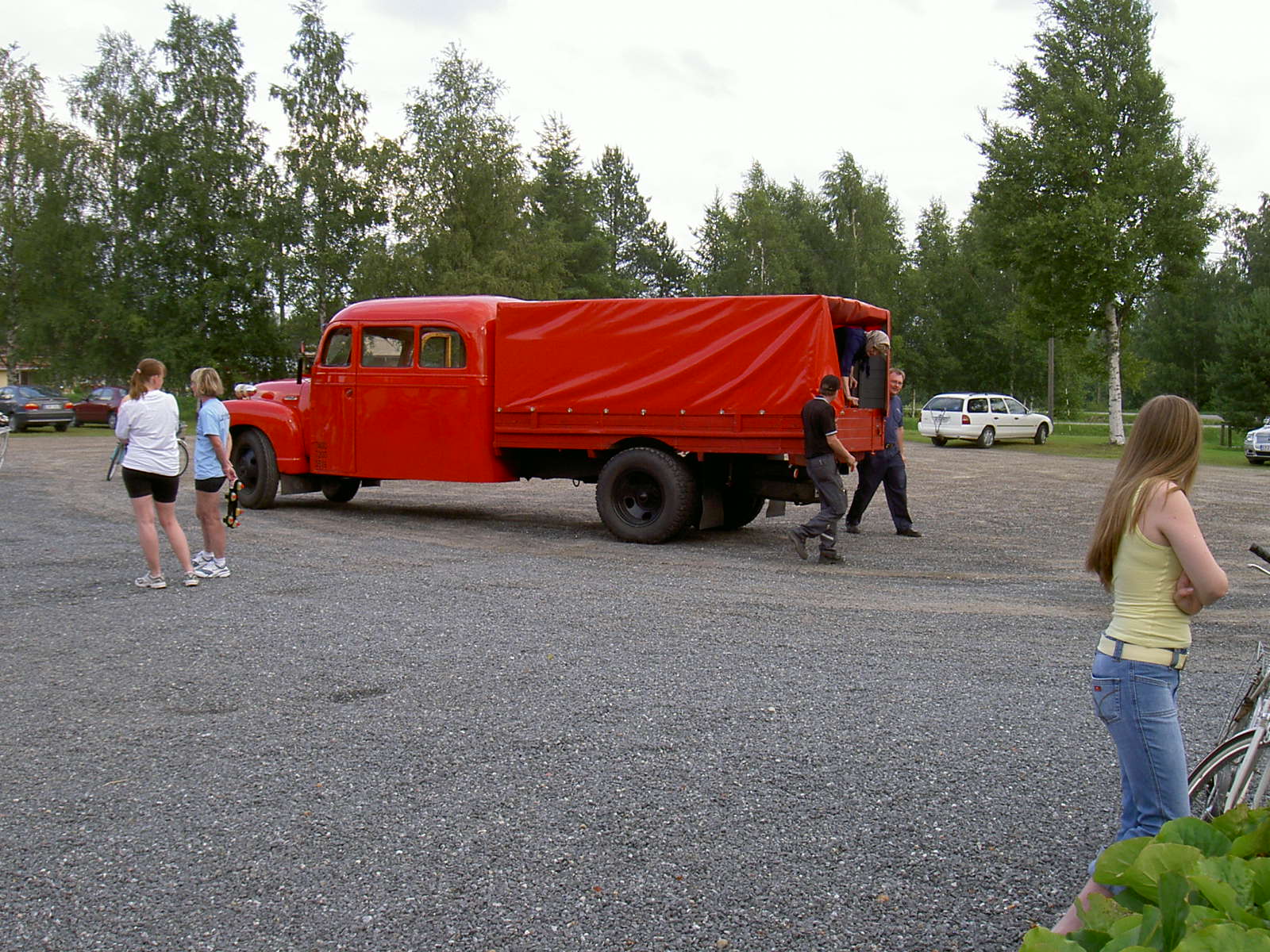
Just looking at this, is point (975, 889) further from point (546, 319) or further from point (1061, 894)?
point (546, 319)

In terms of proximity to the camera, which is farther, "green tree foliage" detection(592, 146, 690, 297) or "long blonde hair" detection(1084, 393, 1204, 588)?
"green tree foliage" detection(592, 146, 690, 297)

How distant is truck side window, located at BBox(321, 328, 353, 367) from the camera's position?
526 inches

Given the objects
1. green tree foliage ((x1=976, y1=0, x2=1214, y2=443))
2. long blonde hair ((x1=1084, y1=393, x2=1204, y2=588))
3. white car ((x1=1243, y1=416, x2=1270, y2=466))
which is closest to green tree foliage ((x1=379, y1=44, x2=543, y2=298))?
green tree foliage ((x1=976, y1=0, x2=1214, y2=443))

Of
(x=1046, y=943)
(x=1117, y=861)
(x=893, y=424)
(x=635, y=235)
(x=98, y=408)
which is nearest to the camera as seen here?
(x=1046, y=943)

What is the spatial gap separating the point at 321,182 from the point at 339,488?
29984 mm

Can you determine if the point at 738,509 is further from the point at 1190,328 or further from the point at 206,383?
Answer: the point at 1190,328

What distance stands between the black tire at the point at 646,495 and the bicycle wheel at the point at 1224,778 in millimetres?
8166

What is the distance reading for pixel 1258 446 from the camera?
26.5m

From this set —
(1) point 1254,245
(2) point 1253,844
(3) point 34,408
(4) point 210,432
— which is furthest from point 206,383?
(1) point 1254,245

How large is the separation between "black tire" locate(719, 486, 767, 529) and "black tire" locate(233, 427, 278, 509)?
582 centimetres

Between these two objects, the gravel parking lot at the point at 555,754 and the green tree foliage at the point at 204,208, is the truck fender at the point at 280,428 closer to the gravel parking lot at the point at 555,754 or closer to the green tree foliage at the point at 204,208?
the gravel parking lot at the point at 555,754

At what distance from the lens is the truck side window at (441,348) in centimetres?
1260

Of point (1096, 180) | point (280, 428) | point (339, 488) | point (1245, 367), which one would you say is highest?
point (1096, 180)

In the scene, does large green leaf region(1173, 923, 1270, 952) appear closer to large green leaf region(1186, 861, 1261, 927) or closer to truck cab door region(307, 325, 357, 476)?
large green leaf region(1186, 861, 1261, 927)
